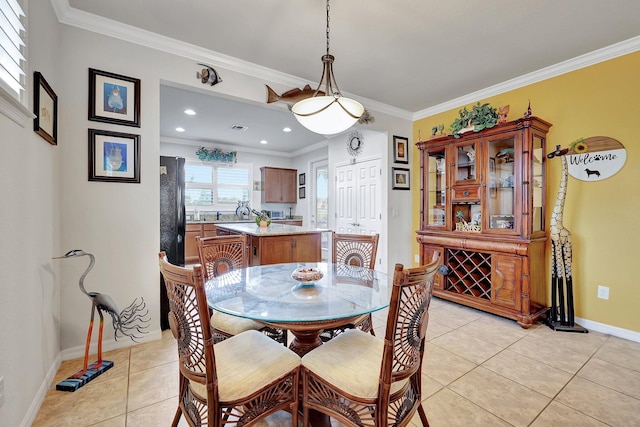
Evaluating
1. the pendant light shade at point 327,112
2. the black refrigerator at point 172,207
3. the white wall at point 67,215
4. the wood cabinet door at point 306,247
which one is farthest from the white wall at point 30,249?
the wood cabinet door at point 306,247

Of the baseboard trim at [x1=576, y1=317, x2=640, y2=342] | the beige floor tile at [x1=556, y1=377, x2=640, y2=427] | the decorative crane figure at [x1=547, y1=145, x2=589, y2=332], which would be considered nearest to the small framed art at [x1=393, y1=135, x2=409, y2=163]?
the decorative crane figure at [x1=547, y1=145, x2=589, y2=332]

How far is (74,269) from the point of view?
2215 mm

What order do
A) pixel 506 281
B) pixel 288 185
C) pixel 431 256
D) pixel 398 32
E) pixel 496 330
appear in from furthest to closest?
pixel 288 185
pixel 431 256
pixel 506 281
pixel 496 330
pixel 398 32

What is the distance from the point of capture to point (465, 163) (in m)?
3.38

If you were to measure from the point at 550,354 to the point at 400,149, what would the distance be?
3.02 metres

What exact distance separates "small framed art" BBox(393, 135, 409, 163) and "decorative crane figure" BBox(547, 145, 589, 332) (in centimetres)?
190

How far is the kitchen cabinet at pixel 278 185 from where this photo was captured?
7.10 meters

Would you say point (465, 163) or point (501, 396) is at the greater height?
point (465, 163)

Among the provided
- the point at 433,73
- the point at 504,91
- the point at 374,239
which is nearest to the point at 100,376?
the point at 374,239

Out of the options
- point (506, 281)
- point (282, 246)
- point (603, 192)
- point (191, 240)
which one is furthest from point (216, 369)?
point (191, 240)

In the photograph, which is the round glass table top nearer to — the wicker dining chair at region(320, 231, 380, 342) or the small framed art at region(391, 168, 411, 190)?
the wicker dining chair at region(320, 231, 380, 342)

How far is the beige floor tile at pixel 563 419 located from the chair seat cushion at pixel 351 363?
3.41ft

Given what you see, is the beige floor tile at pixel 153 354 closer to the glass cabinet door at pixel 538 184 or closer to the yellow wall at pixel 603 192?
the glass cabinet door at pixel 538 184

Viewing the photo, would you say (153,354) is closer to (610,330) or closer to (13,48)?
(13,48)
